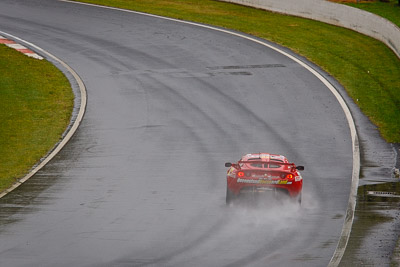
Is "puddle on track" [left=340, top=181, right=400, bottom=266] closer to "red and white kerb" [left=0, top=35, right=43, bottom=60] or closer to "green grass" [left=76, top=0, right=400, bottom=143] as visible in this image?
"green grass" [left=76, top=0, right=400, bottom=143]

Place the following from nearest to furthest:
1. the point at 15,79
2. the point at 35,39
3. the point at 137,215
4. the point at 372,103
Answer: the point at 137,215 → the point at 372,103 → the point at 15,79 → the point at 35,39

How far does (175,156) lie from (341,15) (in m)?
22.6

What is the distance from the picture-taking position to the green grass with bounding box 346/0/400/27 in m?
48.3

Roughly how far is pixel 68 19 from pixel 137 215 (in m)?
29.2

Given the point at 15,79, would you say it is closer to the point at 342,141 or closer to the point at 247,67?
the point at 247,67

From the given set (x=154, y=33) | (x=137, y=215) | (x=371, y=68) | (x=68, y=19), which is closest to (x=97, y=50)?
(x=154, y=33)

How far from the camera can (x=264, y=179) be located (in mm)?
19906

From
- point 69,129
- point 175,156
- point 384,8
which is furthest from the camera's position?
point 384,8

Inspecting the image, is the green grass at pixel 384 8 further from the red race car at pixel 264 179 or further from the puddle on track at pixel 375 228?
the red race car at pixel 264 179

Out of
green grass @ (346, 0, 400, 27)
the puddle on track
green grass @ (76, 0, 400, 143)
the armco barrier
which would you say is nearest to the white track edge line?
the puddle on track

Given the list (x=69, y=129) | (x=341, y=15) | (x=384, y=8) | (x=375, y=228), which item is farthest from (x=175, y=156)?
(x=384, y=8)

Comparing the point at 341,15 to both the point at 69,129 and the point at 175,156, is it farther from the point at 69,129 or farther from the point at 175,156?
the point at 175,156

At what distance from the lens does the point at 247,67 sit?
37.1m

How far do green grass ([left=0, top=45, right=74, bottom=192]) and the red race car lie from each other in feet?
22.0
